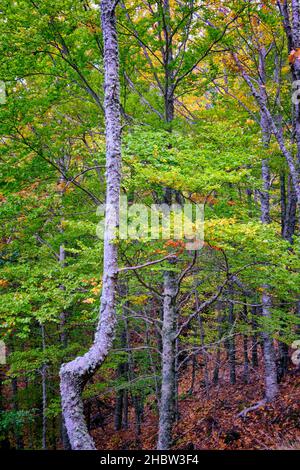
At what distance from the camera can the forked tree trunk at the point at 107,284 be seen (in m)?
4.35

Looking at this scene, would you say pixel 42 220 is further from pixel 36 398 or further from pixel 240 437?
pixel 36 398

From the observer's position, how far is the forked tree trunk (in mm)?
4348

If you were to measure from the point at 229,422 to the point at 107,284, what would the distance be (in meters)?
6.84

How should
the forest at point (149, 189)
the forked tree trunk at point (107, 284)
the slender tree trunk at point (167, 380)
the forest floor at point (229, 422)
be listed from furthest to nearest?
the forest floor at point (229, 422), the slender tree trunk at point (167, 380), the forest at point (149, 189), the forked tree trunk at point (107, 284)

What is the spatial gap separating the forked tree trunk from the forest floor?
3703 millimetres

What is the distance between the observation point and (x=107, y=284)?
16.8 ft

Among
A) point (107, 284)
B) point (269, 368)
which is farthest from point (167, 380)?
point (269, 368)

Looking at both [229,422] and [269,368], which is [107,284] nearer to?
[229,422]

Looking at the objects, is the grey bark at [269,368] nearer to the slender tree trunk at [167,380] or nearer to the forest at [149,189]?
the forest at [149,189]

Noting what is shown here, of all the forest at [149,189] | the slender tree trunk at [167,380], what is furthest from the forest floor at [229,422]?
the slender tree trunk at [167,380]

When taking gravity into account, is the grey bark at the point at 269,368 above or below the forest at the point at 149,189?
below

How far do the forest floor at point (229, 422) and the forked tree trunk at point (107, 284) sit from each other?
12.1 ft

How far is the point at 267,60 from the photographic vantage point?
11.2 metres

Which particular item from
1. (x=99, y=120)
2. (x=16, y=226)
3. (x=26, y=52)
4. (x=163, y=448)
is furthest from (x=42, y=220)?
(x=163, y=448)
